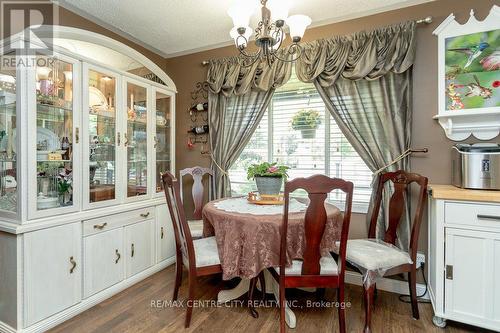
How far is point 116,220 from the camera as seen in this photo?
7.80 feet

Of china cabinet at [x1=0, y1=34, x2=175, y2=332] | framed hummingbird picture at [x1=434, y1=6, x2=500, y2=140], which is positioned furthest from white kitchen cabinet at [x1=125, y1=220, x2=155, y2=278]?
framed hummingbird picture at [x1=434, y1=6, x2=500, y2=140]

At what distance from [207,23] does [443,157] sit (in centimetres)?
255

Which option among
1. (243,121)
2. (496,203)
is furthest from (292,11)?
(496,203)

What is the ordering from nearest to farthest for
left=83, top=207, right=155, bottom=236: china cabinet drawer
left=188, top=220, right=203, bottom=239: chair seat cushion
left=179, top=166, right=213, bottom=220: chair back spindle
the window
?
left=83, top=207, right=155, bottom=236: china cabinet drawer → left=188, top=220, right=203, bottom=239: chair seat cushion → the window → left=179, top=166, right=213, bottom=220: chair back spindle

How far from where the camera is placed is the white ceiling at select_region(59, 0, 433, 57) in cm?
232

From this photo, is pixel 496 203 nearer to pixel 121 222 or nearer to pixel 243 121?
pixel 243 121

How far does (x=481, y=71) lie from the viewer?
2.09m

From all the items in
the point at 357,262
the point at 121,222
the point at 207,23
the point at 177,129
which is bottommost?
the point at 357,262

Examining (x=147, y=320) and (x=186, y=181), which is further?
(x=186, y=181)

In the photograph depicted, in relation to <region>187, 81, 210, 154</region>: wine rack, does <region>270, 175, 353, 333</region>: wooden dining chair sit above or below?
below

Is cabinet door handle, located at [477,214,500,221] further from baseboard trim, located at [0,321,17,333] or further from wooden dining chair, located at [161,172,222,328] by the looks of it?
→ baseboard trim, located at [0,321,17,333]

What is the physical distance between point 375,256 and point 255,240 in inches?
34.5

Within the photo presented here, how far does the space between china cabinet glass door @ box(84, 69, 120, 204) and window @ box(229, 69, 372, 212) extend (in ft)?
4.48

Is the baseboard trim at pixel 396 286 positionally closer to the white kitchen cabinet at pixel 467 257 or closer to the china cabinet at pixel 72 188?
the white kitchen cabinet at pixel 467 257
